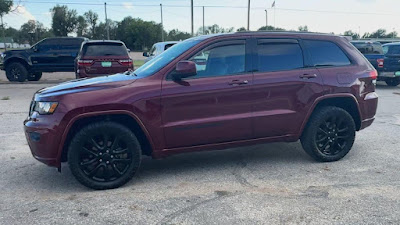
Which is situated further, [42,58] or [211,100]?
[42,58]

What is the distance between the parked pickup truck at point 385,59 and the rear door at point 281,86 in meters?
11.4

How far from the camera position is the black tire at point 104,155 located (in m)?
3.94

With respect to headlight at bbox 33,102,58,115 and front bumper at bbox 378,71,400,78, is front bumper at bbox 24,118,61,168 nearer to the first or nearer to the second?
headlight at bbox 33,102,58,115

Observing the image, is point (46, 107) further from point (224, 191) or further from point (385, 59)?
point (385, 59)

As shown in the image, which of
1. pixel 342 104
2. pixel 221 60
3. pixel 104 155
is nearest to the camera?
pixel 104 155

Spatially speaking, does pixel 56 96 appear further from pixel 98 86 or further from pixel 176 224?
pixel 176 224

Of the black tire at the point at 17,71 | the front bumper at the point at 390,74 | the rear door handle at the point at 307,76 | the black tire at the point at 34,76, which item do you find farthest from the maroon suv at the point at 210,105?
the black tire at the point at 34,76

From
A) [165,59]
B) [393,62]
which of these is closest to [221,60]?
[165,59]

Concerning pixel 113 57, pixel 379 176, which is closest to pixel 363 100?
pixel 379 176

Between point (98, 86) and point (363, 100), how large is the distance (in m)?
3.64

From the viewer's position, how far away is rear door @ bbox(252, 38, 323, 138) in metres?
4.56

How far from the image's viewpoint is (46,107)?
3916 millimetres

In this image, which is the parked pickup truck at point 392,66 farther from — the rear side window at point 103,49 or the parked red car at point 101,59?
the rear side window at point 103,49

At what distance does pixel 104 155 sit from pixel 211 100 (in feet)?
4.61
